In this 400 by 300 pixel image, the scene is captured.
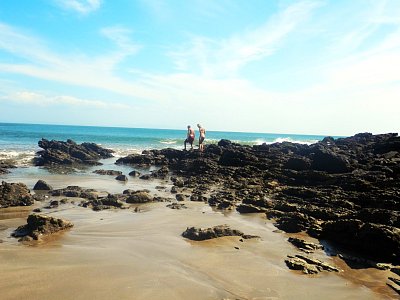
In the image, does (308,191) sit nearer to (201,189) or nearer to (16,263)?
(201,189)

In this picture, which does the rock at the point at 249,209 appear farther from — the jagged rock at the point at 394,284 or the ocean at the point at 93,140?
the ocean at the point at 93,140

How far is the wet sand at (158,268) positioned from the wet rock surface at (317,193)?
90 centimetres

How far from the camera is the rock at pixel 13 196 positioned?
10133 mm

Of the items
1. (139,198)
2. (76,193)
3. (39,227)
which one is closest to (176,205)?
(139,198)

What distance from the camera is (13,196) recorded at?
10.4m

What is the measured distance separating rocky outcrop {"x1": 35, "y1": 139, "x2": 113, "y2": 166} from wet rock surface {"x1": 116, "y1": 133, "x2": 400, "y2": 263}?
4.65 m

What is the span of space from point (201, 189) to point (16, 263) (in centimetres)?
942

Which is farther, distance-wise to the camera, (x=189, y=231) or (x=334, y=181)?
(x=334, y=181)

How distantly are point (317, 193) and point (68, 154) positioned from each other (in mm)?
19867

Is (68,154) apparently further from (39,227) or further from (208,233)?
(208,233)

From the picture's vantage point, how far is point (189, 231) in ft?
25.0

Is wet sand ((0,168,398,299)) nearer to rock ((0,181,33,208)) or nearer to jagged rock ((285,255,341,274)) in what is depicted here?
jagged rock ((285,255,341,274))

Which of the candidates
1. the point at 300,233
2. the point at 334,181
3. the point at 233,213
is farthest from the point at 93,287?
the point at 334,181

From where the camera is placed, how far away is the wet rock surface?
7332 millimetres
